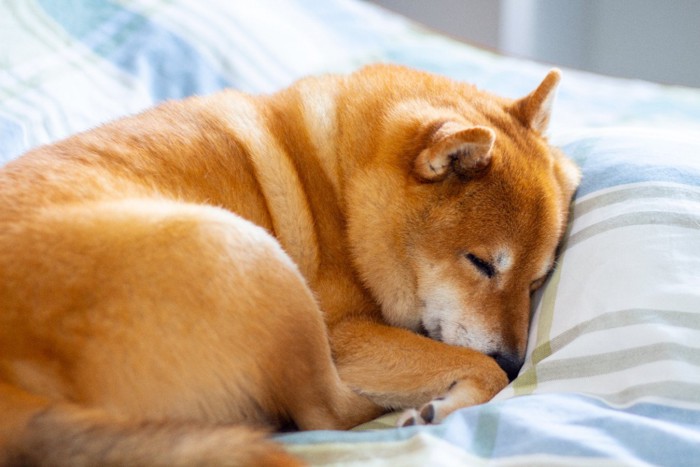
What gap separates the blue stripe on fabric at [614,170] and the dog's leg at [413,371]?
1.52 ft

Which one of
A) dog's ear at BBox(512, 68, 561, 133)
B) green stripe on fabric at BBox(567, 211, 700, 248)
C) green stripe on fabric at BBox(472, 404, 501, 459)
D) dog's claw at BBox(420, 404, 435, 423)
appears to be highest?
dog's ear at BBox(512, 68, 561, 133)

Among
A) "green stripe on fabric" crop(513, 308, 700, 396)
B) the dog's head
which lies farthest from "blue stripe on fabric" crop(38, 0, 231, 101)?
"green stripe on fabric" crop(513, 308, 700, 396)

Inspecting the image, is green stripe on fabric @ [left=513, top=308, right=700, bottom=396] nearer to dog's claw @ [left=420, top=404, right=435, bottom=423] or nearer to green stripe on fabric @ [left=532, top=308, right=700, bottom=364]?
green stripe on fabric @ [left=532, top=308, right=700, bottom=364]

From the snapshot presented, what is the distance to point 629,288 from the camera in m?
1.28

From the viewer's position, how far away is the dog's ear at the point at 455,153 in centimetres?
134

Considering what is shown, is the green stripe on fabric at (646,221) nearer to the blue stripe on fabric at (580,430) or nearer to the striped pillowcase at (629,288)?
the striped pillowcase at (629,288)

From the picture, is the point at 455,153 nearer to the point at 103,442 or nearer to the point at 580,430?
the point at 580,430

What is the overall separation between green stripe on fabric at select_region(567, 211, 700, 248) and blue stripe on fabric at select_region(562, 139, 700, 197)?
0.10m

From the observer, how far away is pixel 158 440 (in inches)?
35.1

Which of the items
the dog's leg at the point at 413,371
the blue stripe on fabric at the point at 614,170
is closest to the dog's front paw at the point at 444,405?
the dog's leg at the point at 413,371

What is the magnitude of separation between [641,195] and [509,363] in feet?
1.38

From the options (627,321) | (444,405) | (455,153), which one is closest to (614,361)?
(627,321)

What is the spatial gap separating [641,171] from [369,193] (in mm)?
555

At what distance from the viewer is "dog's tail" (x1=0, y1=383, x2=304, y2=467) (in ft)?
2.84
